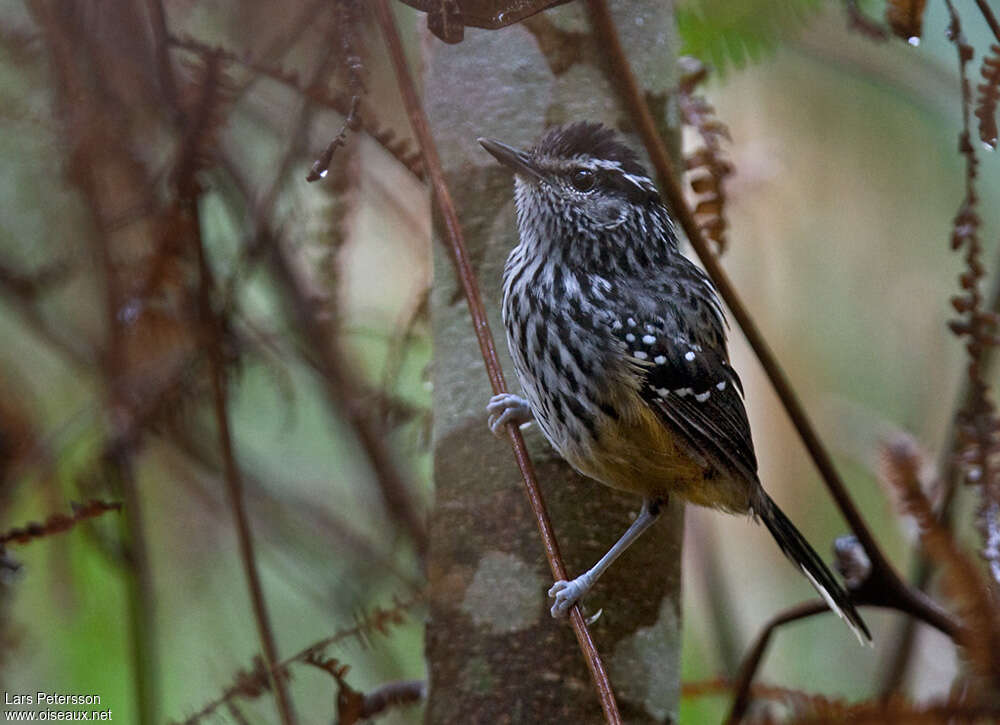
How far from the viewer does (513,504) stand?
2.23 m

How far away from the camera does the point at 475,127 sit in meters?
2.32

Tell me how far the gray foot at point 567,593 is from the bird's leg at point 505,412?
1.03ft

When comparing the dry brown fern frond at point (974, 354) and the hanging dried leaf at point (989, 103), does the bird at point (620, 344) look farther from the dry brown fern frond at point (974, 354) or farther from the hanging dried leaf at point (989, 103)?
the hanging dried leaf at point (989, 103)

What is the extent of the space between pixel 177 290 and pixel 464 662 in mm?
1463

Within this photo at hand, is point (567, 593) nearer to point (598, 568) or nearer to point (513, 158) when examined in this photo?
point (598, 568)

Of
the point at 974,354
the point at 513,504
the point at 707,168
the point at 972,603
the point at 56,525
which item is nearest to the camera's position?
the point at 972,603

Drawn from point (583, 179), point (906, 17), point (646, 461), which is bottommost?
point (646, 461)

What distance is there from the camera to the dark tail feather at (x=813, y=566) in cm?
239

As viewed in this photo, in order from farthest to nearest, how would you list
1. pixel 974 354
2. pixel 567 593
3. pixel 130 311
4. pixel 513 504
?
pixel 130 311, pixel 513 504, pixel 974 354, pixel 567 593

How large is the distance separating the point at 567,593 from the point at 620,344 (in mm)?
665

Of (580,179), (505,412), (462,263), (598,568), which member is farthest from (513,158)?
(598,568)

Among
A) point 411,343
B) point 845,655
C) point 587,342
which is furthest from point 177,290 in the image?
point 845,655

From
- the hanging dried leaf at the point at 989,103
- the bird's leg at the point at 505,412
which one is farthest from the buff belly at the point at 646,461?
the hanging dried leaf at the point at 989,103

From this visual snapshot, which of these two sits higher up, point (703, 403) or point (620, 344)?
point (620, 344)
